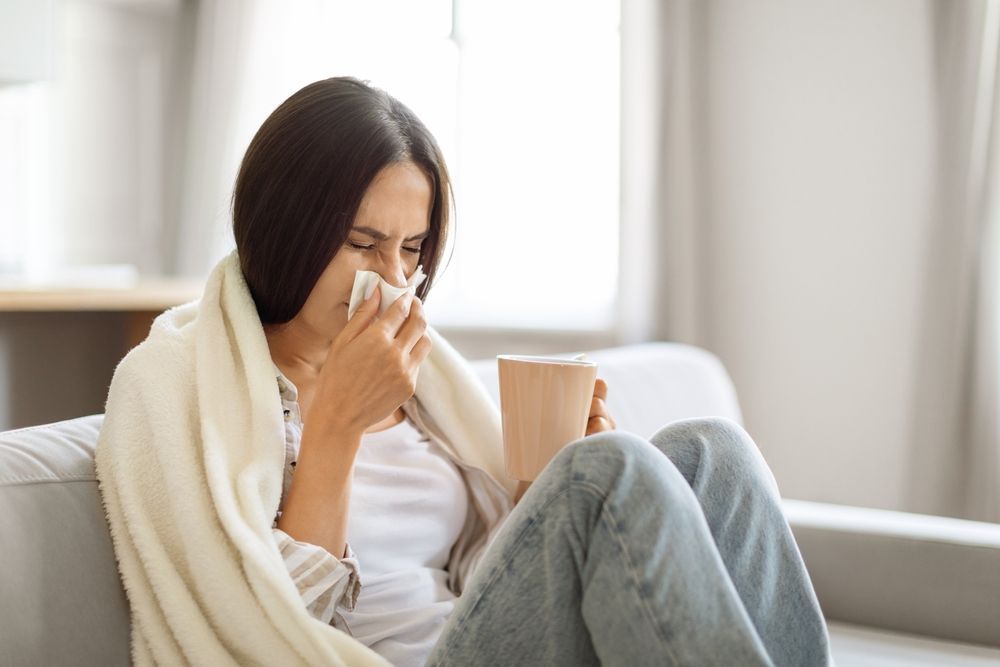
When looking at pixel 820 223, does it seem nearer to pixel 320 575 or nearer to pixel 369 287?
pixel 369 287

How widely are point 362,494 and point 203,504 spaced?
0.90 ft

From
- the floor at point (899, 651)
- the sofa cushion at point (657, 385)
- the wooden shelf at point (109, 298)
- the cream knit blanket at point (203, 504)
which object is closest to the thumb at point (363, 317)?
the cream knit blanket at point (203, 504)

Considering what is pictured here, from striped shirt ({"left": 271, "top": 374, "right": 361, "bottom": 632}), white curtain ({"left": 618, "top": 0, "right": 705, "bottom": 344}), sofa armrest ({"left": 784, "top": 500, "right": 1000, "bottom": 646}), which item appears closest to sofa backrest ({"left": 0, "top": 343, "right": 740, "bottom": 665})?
striped shirt ({"left": 271, "top": 374, "right": 361, "bottom": 632})

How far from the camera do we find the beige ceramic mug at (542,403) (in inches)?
42.8

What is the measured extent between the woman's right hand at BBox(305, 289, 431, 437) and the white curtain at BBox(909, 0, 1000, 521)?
1.79m

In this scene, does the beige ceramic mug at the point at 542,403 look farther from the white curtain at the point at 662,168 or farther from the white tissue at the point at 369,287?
the white curtain at the point at 662,168

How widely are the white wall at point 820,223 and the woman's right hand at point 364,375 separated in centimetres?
191

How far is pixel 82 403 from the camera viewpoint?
3051 millimetres

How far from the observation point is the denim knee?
1173 millimetres

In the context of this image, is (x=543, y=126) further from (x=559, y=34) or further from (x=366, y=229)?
(x=366, y=229)

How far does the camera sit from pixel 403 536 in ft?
4.24

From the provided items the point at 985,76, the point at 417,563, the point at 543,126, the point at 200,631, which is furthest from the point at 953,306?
the point at 200,631

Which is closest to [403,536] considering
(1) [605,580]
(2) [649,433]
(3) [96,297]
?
(1) [605,580]

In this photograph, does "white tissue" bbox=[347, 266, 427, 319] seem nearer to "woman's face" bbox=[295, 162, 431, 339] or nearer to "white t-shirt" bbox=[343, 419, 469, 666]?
"woman's face" bbox=[295, 162, 431, 339]
